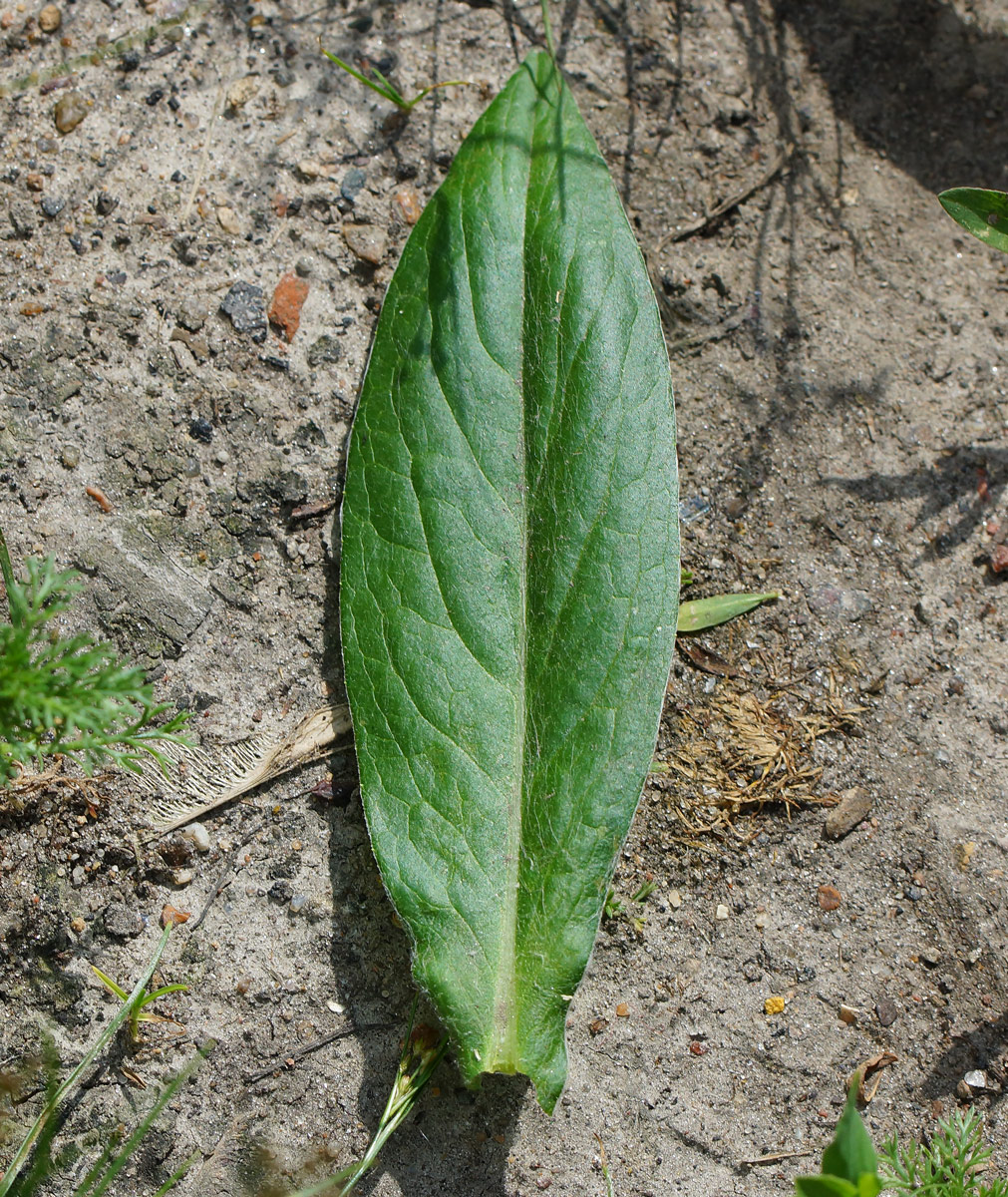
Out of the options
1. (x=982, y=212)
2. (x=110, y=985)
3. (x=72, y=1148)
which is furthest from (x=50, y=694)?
(x=982, y=212)

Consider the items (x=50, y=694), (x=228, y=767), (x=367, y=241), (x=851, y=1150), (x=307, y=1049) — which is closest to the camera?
(x=851, y=1150)

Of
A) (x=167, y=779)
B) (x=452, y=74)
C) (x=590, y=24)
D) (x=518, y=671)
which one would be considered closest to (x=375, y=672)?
(x=518, y=671)

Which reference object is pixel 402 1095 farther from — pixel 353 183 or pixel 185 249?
pixel 353 183

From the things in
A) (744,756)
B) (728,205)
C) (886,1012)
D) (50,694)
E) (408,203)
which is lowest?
(886,1012)

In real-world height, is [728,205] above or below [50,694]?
above

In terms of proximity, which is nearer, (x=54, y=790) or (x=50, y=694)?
(x=50, y=694)

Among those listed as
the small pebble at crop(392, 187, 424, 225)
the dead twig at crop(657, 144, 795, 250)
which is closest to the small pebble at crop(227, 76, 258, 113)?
the small pebble at crop(392, 187, 424, 225)
